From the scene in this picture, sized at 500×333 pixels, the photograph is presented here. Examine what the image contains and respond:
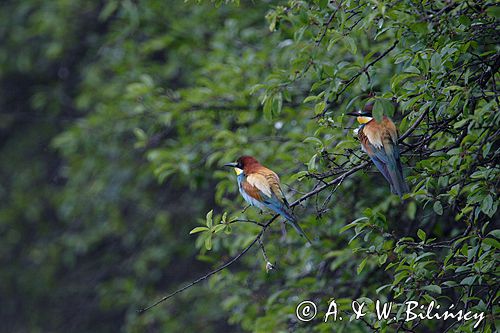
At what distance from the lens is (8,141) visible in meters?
9.95

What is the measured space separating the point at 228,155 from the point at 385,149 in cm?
190

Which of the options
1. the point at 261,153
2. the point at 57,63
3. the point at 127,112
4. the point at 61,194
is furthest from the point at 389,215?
the point at 57,63

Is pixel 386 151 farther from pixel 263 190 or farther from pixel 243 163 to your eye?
pixel 243 163

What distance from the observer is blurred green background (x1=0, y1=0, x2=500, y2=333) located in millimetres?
3189

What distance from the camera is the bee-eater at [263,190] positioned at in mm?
3760

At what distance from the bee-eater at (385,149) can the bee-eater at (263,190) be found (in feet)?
1.84

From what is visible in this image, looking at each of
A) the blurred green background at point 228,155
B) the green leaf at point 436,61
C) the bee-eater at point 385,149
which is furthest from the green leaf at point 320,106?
the green leaf at point 436,61

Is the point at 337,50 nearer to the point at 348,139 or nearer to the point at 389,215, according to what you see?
the point at 389,215

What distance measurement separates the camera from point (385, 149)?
3.27m

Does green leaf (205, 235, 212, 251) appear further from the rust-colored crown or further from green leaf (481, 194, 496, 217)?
green leaf (481, 194, 496, 217)

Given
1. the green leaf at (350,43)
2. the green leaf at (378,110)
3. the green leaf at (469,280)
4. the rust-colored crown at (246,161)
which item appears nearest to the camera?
the green leaf at (378,110)

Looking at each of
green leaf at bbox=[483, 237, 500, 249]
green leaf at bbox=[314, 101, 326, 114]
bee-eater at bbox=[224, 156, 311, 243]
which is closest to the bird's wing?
green leaf at bbox=[314, 101, 326, 114]

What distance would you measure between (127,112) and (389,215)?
9.89 ft

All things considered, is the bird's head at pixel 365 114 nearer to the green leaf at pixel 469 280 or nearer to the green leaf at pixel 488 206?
the green leaf at pixel 488 206
